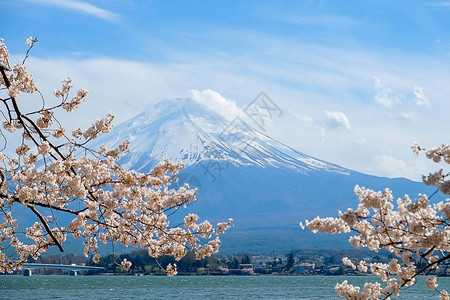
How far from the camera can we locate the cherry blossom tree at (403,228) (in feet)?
12.3

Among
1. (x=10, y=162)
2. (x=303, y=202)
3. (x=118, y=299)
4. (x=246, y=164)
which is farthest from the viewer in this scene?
(x=246, y=164)

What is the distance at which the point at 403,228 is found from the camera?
4215 millimetres

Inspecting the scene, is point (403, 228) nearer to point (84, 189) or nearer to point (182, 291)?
point (84, 189)

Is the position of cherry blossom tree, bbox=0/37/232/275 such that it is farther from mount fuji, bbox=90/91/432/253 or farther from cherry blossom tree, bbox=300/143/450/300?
mount fuji, bbox=90/91/432/253

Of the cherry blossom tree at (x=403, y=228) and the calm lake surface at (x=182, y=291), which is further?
the calm lake surface at (x=182, y=291)

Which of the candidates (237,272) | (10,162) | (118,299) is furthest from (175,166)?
(237,272)

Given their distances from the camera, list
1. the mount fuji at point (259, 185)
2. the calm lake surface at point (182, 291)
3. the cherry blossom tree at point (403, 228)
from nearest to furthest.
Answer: the cherry blossom tree at point (403, 228)
the calm lake surface at point (182, 291)
the mount fuji at point (259, 185)

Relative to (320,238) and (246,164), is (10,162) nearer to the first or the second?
(320,238)

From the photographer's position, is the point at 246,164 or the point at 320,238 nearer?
the point at 320,238

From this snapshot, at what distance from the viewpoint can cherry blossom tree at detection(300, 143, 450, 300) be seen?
3.74 m

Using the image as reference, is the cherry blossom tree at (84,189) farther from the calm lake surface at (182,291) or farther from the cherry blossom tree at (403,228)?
the calm lake surface at (182,291)

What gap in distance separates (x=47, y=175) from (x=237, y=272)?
79.2 metres

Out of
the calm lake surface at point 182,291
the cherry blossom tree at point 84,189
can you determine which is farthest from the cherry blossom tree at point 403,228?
the calm lake surface at point 182,291

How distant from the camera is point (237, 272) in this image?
82188 mm
